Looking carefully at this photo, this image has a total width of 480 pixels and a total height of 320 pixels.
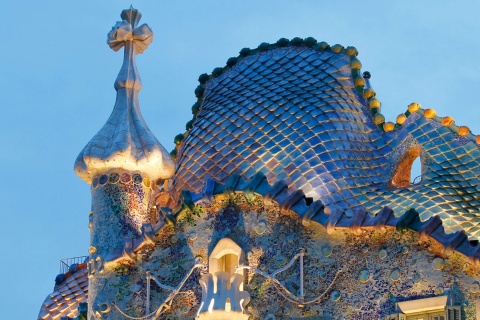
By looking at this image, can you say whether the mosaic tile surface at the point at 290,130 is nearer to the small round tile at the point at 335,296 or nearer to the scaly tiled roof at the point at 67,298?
the small round tile at the point at 335,296

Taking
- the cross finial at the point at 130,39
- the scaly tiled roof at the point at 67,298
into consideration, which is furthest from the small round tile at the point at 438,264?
the scaly tiled roof at the point at 67,298

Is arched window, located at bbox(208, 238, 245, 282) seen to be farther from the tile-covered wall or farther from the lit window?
the lit window

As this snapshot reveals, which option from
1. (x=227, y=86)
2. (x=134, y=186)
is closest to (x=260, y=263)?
(x=134, y=186)

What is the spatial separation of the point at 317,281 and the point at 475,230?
6.11ft

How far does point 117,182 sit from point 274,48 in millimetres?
3017

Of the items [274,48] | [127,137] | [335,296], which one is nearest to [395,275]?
[335,296]

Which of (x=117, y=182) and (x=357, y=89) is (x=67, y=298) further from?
(x=357, y=89)

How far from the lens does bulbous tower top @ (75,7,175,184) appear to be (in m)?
18.3

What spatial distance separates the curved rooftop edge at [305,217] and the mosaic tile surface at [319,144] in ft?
0.93

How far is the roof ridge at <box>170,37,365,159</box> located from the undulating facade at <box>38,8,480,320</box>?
25 mm

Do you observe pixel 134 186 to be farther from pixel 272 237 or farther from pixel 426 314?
pixel 426 314

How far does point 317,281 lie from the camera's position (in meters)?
17.1

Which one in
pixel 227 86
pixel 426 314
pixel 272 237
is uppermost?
pixel 227 86

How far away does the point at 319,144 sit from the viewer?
18219 millimetres
